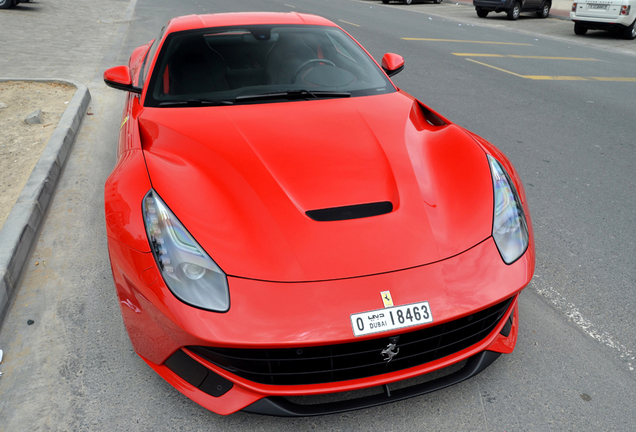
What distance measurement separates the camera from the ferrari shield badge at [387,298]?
5.37 feet

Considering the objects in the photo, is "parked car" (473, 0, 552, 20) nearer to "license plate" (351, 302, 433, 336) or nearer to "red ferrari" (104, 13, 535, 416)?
"red ferrari" (104, 13, 535, 416)

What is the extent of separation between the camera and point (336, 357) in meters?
1.63

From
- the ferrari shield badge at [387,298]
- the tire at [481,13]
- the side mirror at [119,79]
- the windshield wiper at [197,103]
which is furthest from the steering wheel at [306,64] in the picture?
the tire at [481,13]

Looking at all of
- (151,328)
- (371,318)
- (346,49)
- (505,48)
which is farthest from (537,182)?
(505,48)

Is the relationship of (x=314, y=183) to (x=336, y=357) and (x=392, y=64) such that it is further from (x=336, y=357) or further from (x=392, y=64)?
(x=392, y=64)

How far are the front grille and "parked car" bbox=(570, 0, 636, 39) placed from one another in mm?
13275

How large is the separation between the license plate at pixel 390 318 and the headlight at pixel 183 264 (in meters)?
0.45

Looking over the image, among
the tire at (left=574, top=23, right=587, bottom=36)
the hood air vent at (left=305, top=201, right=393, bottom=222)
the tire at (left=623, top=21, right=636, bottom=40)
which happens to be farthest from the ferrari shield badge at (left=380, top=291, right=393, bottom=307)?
the tire at (left=574, top=23, right=587, bottom=36)

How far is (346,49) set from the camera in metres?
3.26

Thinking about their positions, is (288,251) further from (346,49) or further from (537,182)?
(537,182)

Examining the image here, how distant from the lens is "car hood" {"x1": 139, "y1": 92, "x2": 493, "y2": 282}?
1.76 metres

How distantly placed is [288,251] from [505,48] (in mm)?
10556

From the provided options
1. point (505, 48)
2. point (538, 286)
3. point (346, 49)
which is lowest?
point (505, 48)

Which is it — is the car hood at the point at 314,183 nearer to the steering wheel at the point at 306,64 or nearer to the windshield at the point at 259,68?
the windshield at the point at 259,68
